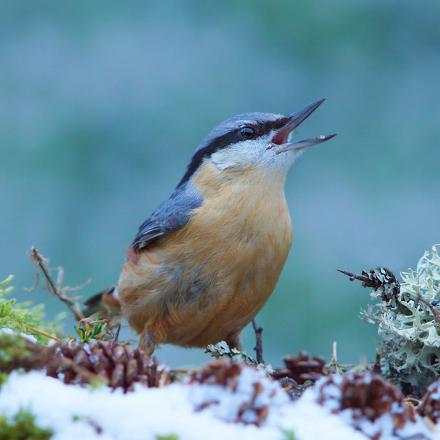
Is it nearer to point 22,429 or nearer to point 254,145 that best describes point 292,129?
point 254,145

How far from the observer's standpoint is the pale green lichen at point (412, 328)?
2350mm

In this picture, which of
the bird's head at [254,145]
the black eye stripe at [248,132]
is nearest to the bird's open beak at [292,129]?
the bird's head at [254,145]

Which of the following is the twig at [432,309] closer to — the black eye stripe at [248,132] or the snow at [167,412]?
the snow at [167,412]

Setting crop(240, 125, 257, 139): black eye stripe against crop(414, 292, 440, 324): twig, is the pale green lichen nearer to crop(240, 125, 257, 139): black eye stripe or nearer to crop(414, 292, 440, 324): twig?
crop(414, 292, 440, 324): twig

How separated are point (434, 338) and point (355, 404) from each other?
834mm

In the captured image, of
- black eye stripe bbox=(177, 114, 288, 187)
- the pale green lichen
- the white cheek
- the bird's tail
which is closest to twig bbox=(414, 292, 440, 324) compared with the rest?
the pale green lichen

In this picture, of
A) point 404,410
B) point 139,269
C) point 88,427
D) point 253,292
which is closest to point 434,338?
point 404,410

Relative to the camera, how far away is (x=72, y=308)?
10.7 feet

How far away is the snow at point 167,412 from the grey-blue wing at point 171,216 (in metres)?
1.76

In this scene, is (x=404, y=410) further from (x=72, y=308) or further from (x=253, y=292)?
(x=72, y=308)

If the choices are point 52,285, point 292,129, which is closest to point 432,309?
point 292,129

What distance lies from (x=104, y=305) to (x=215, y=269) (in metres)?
1.17

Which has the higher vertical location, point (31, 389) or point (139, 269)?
point (139, 269)

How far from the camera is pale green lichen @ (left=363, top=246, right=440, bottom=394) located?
92.5 inches
